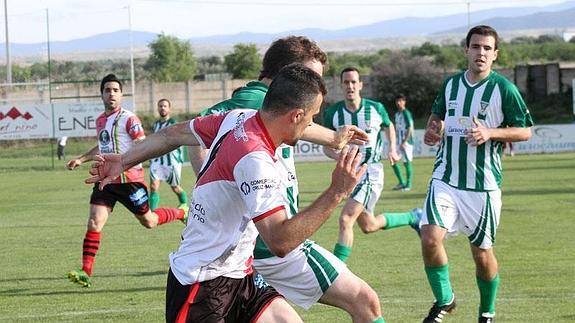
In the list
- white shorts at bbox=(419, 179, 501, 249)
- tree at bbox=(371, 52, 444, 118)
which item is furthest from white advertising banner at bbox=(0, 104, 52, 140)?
white shorts at bbox=(419, 179, 501, 249)

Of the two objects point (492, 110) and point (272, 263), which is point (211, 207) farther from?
point (492, 110)

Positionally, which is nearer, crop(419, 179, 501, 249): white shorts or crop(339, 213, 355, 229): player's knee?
crop(419, 179, 501, 249): white shorts

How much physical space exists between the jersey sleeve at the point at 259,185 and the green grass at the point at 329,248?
393cm

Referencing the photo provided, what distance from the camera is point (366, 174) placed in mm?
12273

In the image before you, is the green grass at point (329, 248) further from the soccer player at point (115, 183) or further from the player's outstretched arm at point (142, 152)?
the player's outstretched arm at point (142, 152)

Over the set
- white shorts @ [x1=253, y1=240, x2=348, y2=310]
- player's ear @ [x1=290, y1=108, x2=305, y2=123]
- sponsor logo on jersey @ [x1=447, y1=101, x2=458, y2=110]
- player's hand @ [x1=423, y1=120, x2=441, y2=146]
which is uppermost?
player's ear @ [x1=290, y1=108, x2=305, y2=123]

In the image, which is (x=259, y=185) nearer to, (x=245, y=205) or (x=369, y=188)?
(x=245, y=205)

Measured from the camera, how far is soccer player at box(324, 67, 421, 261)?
11609 mm

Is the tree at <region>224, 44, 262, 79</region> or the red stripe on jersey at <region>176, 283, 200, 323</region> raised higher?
the tree at <region>224, 44, 262, 79</region>

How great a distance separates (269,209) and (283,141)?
0.37 m

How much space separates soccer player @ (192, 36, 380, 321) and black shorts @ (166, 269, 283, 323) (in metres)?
0.73

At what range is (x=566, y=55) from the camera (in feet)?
296

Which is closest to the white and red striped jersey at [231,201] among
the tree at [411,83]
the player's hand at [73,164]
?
the player's hand at [73,164]

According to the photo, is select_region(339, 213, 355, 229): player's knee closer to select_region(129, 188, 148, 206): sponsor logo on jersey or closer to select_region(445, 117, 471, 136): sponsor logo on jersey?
select_region(129, 188, 148, 206): sponsor logo on jersey
